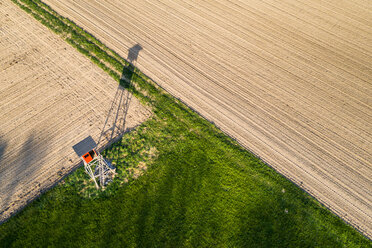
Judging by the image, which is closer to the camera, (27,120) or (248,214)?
(248,214)

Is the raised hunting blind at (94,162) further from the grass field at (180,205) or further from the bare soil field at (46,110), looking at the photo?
the bare soil field at (46,110)

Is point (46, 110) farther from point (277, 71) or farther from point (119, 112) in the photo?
point (277, 71)

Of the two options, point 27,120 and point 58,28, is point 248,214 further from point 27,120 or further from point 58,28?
point 58,28

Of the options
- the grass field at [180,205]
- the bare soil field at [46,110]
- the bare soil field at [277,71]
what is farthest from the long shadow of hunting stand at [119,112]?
the bare soil field at [277,71]

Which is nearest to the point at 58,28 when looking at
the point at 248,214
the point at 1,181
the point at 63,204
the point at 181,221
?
the point at 1,181

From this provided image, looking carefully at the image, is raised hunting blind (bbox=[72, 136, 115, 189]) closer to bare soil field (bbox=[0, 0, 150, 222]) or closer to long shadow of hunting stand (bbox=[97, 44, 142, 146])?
bare soil field (bbox=[0, 0, 150, 222])
